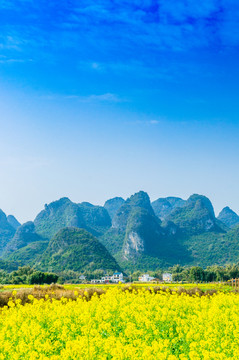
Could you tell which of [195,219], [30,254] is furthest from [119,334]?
[195,219]

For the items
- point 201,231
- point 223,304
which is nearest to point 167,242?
point 201,231

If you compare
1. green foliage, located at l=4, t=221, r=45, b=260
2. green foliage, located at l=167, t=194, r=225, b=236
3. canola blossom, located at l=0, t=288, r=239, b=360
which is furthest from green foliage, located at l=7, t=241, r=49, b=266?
canola blossom, located at l=0, t=288, r=239, b=360

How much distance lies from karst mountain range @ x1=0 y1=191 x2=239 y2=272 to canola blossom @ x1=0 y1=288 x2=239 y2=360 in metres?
106

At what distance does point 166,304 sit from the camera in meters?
12.3

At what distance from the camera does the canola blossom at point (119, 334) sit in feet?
19.1

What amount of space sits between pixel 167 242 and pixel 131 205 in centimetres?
3329

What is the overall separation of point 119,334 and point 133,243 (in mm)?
154990

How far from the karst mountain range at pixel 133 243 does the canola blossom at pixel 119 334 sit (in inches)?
4180

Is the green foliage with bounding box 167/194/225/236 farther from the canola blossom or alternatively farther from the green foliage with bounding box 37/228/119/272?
the canola blossom

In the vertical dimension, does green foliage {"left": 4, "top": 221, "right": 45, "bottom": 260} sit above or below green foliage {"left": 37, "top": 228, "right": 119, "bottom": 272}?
above

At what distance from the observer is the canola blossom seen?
5.82 metres

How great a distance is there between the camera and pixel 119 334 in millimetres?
8180

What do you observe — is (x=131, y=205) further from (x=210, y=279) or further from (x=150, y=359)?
(x=150, y=359)

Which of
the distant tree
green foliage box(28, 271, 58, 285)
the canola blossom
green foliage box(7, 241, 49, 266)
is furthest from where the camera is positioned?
green foliage box(7, 241, 49, 266)
